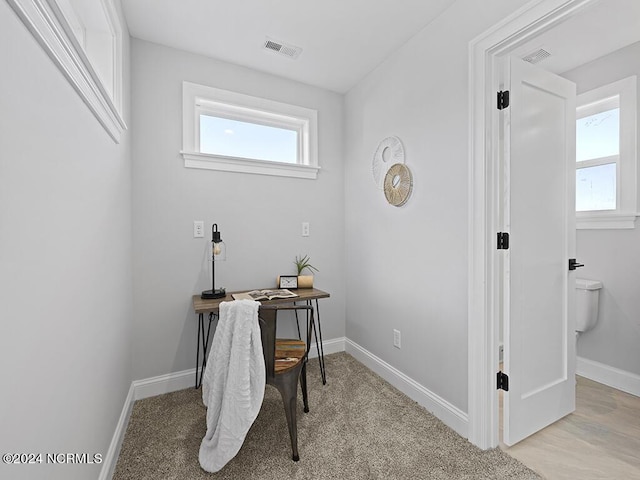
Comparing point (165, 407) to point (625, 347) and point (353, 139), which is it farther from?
point (625, 347)

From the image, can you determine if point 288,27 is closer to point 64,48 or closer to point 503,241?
point 64,48

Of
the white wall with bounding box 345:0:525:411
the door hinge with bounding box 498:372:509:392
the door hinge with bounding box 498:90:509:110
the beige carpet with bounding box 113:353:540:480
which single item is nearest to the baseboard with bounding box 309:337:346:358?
the white wall with bounding box 345:0:525:411

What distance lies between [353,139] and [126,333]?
7.55 ft

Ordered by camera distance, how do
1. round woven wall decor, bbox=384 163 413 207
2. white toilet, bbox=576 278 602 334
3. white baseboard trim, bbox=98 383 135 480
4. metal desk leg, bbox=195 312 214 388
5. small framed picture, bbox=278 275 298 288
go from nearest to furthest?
white baseboard trim, bbox=98 383 135 480 → round woven wall decor, bbox=384 163 413 207 → metal desk leg, bbox=195 312 214 388 → white toilet, bbox=576 278 602 334 → small framed picture, bbox=278 275 298 288

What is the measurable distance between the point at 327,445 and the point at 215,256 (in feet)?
4.87

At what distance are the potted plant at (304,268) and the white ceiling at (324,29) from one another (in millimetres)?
1583

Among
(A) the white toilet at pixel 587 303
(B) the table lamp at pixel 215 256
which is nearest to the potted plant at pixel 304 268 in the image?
(B) the table lamp at pixel 215 256

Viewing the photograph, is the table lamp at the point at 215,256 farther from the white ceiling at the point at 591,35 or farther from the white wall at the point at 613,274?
the white wall at the point at 613,274

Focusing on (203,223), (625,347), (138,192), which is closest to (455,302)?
(625,347)

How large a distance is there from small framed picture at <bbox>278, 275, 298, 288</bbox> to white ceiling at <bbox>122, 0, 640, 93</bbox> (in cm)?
171

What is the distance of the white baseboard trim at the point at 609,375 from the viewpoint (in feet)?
7.16

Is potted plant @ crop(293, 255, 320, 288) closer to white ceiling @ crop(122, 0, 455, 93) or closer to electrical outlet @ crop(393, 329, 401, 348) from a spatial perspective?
electrical outlet @ crop(393, 329, 401, 348)

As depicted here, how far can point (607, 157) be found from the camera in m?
2.39

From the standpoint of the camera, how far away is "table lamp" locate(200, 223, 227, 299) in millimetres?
2199
